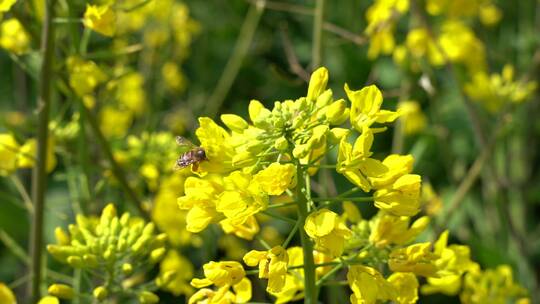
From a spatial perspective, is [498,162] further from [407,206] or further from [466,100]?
[407,206]

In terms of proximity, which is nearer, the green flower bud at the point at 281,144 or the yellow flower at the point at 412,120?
the green flower bud at the point at 281,144

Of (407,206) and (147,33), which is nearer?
(407,206)

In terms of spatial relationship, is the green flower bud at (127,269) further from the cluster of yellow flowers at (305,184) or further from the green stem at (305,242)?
the green stem at (305,242)

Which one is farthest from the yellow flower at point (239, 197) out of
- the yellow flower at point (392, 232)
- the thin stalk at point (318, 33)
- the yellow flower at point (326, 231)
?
the thin stalk at point (318, 33)

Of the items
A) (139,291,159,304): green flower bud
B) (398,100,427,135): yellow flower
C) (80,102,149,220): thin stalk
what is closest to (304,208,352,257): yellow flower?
(139,291,159,304): green flower bud

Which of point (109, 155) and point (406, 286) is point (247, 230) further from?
point (109, 155)

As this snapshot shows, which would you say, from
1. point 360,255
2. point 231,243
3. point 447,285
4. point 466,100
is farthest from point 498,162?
point 360,255
